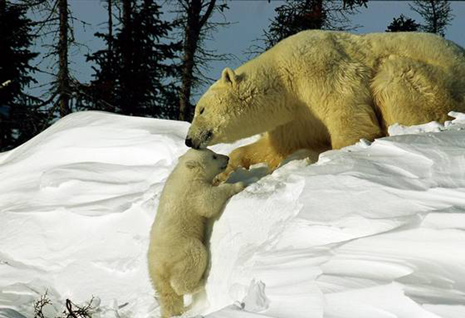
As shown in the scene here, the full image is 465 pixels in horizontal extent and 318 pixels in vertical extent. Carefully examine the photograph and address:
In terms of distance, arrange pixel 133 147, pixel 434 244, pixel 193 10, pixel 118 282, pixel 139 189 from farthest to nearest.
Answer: pixel 193 10 < pixel 133 147 < pixel 139 189 < pixel 118 282 < pixel 434 244

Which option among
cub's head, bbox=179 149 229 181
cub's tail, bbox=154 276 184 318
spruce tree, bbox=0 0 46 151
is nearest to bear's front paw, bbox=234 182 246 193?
cub's head, bbox=179 149 229 181

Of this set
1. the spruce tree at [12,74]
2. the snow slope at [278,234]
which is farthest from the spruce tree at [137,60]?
the snow slope at [278,234]

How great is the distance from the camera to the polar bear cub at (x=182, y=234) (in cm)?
541

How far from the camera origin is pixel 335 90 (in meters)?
6.34

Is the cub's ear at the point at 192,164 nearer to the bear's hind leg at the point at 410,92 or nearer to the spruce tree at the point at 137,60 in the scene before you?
the bear's hind leg at the point at 410,92

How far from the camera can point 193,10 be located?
58.6 feet

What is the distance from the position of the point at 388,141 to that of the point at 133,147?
432 cm

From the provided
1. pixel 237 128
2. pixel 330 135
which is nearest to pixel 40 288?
pixel 237 128

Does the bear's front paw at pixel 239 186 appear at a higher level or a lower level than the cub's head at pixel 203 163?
lower

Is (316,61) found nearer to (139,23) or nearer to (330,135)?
(330,135)

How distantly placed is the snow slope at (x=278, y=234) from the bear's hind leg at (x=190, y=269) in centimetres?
10

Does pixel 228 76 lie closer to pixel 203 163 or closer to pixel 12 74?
pixel 203 163

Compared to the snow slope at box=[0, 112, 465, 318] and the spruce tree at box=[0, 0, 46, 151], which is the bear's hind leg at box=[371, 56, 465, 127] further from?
the spruce tree at box=[0, 0, 46, 151]

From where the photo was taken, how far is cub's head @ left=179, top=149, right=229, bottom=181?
228 inches
